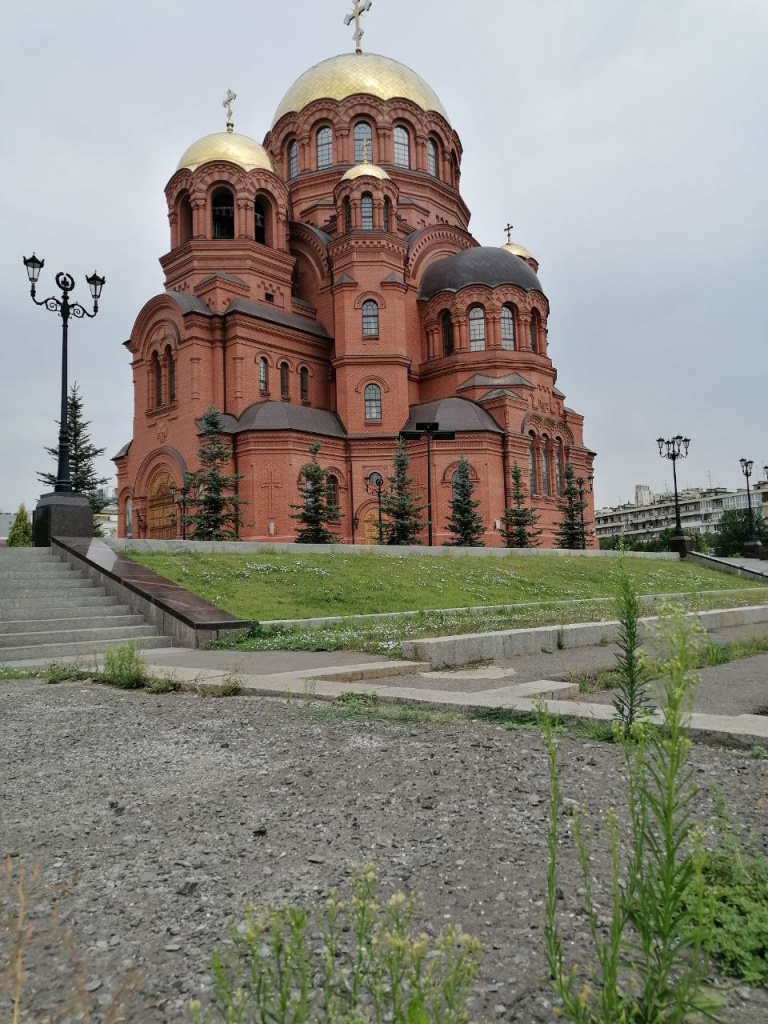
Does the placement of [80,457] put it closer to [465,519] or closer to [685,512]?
[465,519]

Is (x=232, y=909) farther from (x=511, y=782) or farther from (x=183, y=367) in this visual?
(x=183, y=367)

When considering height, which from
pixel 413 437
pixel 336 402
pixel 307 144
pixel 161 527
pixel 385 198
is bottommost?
pixel 161 527

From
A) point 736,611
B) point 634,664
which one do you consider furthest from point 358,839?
point 736,611

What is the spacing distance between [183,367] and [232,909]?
29.3m

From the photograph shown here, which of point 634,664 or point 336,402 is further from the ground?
point 336,402

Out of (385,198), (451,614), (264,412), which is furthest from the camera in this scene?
(385,198)

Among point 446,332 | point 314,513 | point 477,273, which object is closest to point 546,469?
point 446,332

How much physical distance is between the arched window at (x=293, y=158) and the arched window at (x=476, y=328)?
1230 centimetres

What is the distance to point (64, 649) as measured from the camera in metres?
9.79

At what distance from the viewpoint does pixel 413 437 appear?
3031 centimetres

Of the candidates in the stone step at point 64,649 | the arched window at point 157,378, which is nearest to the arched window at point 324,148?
the arched window at point 157,378

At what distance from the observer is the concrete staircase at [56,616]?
384 inches

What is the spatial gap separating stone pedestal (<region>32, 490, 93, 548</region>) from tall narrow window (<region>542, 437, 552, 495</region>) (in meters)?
22.8

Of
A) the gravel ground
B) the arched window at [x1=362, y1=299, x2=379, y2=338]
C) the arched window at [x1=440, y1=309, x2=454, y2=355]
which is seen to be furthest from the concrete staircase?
the arched window at [x1=440, y1=309, x2=454, y2=355]
